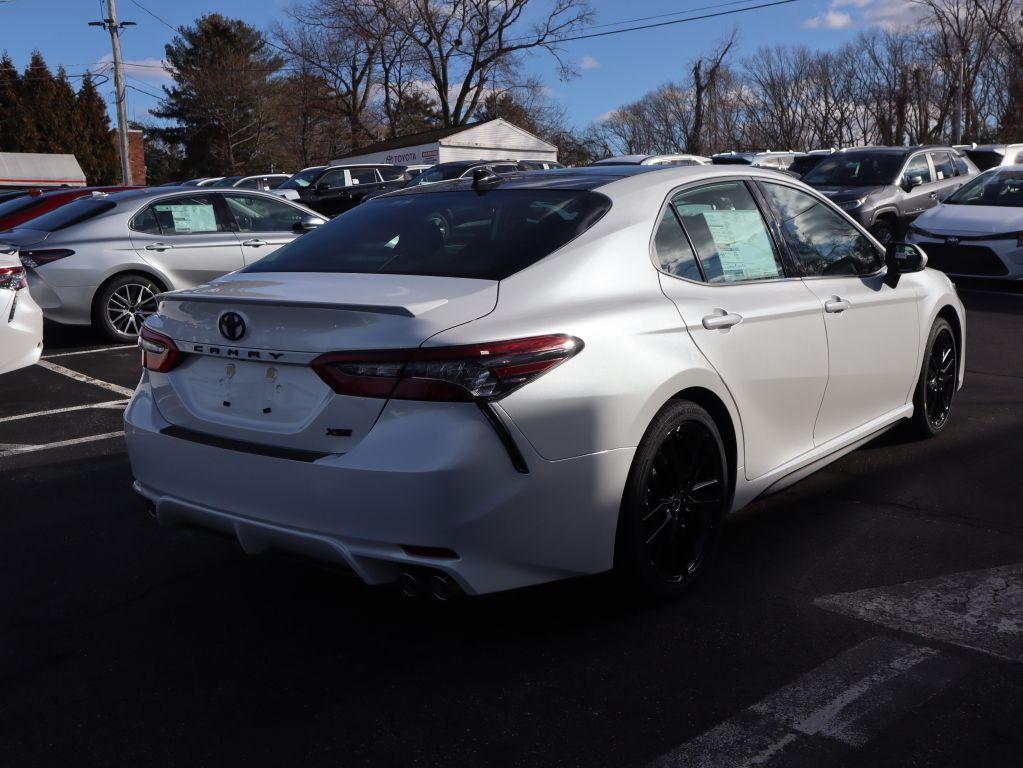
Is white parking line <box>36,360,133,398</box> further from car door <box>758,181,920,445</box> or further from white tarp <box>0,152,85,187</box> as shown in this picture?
white tarp <box>0,152,85,187</box>

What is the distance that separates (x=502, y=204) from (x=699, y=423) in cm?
114

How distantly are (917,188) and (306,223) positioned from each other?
375 inches

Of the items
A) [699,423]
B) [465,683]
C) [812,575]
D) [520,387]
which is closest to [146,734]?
[465,683]

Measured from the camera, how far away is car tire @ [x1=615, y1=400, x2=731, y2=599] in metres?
3.31

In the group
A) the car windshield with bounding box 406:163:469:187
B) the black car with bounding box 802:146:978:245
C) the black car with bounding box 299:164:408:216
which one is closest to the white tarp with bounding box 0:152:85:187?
the black car with bounding box 299:164:408:216

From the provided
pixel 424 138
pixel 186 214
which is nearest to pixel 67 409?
pixel 186 214

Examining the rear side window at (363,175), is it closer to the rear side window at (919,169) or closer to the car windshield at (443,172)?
the car windshield at (443,172)

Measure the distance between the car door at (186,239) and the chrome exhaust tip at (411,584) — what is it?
7.86 m

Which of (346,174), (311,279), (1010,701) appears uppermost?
(346,174)

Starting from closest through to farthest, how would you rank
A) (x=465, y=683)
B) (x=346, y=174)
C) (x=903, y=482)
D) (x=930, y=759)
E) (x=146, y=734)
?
(x=930, y=759) → (x=146, y=734) → (x=465, y=683) → (x=903, y=482) → (x=346, y=174)

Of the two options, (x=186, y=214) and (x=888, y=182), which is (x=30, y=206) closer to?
(x=186, y=214)

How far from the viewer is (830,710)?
112 inches

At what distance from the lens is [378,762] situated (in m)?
2.69

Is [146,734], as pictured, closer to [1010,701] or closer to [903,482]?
[1010,701]
